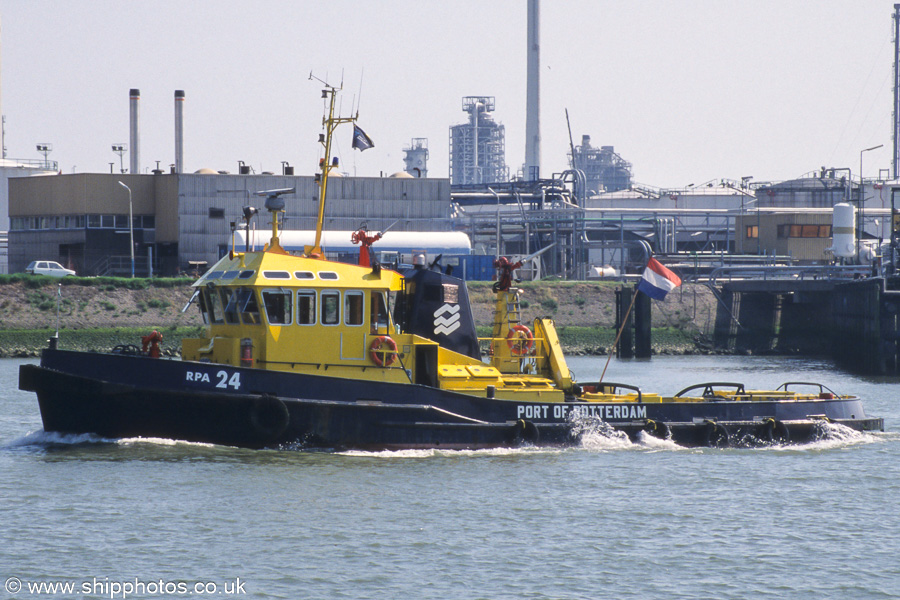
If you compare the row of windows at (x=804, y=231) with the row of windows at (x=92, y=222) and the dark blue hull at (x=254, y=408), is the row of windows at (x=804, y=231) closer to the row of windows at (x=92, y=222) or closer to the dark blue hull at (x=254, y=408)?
the row of windows at (x=92, y=222)

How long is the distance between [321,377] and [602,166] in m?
108

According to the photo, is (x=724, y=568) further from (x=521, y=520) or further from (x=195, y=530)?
(x=195, y=530)

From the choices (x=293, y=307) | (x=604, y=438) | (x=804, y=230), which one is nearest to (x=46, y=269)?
(x=293, y=307)

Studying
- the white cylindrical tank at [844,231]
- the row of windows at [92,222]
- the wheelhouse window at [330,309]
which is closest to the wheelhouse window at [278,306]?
the wheelhouse window at [330,309]

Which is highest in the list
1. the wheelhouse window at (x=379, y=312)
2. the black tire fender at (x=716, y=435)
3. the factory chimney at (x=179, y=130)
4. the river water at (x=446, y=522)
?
the factory chimney at (x=179, y=130)

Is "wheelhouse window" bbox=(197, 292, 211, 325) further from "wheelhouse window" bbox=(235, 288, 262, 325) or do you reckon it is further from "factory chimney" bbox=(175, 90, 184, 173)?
"factory chimney" bbox=(175, 90, 184, 173)

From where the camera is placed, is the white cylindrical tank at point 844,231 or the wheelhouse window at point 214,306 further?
the white cylindrical tank at point 844,231

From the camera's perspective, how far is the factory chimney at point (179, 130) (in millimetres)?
58656

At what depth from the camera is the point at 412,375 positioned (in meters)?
17.7

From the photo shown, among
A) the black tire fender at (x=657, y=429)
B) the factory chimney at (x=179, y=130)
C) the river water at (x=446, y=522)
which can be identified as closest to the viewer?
the river water at (x=446, y=522)

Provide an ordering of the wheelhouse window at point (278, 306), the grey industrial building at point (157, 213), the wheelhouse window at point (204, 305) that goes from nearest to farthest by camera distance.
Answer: the wheelhouse window at point (278, 306) → the wheelhouse window at point (204, 305) → the grey industrial building at point (157, 213)

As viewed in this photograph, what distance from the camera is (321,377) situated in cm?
1670

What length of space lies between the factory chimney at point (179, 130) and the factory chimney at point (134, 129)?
2506mm

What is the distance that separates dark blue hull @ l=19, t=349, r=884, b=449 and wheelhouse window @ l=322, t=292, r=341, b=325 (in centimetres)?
102
